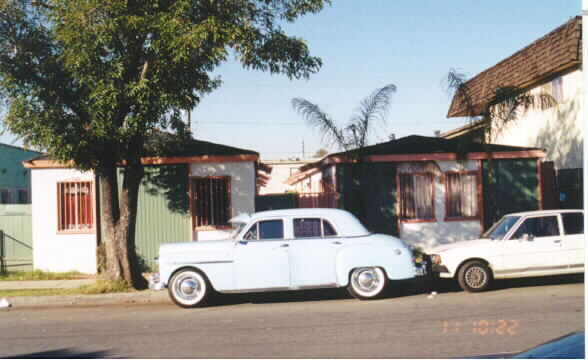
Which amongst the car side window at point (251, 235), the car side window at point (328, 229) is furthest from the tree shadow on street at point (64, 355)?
the car side window at point (328, 229)

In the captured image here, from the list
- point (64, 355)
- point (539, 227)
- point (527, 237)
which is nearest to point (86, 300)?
point (64, 355)

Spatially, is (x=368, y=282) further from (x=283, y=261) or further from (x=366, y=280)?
(x=283, y=261)

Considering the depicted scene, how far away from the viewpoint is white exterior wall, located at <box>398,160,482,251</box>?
1611 centimetres

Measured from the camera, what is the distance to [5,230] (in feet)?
53.0

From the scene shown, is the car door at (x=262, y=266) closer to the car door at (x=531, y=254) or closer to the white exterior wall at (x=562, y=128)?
the car door at (x=531, y=254)

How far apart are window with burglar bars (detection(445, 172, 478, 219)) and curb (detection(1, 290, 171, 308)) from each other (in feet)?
26.8

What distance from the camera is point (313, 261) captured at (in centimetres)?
1064

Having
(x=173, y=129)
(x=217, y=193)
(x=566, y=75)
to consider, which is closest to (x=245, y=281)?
(x=173, y=129)

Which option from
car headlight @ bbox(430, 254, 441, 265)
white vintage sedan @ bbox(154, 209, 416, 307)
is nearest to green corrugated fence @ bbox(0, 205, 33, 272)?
white vintage sedan @ bbox(154, 209, 416, 307)

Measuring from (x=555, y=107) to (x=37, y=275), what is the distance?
1583cm

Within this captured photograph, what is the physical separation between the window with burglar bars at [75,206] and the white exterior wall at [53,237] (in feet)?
0.47

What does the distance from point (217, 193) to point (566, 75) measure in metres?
11.0
